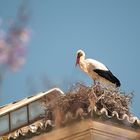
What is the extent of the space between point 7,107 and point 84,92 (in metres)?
11.6

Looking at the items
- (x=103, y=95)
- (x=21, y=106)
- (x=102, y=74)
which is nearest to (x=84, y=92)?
(x=103, y=95)

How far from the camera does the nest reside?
1920 cm

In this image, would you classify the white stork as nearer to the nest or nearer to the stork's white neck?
the stork's white neck

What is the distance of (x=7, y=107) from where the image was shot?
101 ft

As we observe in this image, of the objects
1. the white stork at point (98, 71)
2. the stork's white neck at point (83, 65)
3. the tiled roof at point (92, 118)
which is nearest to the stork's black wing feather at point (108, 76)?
the white stork at point (98, 71)

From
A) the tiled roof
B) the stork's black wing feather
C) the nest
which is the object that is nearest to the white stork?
the stork's black wing feather

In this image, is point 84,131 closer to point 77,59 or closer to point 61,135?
point 61,135

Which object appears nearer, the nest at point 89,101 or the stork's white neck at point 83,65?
the nest at point 89,101

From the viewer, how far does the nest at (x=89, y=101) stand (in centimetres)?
1920

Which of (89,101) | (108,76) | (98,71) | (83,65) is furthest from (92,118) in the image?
(83,65)

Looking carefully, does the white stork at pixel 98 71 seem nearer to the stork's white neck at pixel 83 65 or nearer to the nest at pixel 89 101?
the stork's white neck at pixel 83 65

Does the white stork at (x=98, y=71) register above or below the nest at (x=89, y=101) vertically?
above

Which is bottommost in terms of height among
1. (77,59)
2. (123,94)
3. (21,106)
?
(123,94)

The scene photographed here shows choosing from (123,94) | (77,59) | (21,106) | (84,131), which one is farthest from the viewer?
(21,106)
